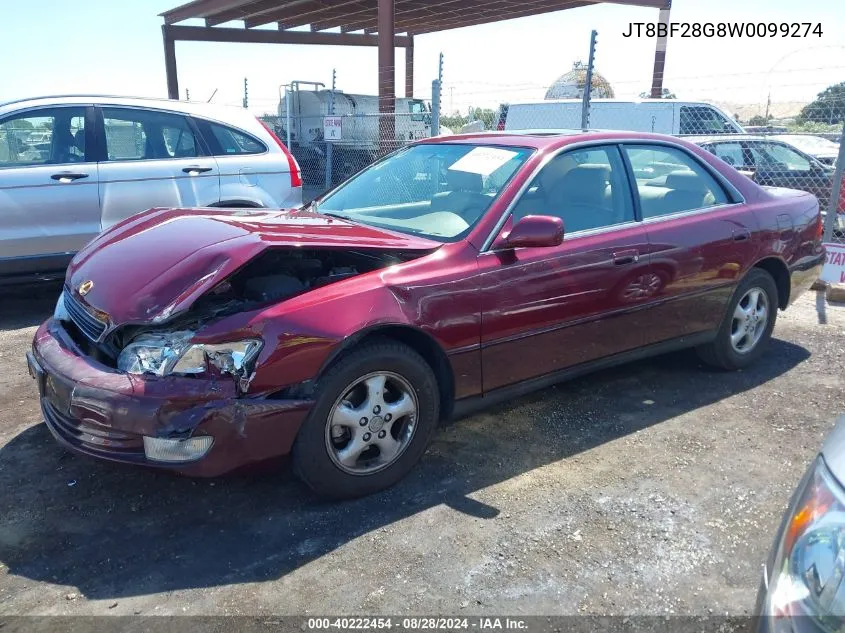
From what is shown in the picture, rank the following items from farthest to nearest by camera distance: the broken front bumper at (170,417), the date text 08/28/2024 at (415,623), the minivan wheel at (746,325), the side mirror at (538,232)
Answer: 1. the minivan wheel at (746,325)
2. the side mirror at (538,232)
3. the broken front bumper at (170,417)
4. the date text 08/28/2024 at (415,623)

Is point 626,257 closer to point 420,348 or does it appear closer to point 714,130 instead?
point 420,348

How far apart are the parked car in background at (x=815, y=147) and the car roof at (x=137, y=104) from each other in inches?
332

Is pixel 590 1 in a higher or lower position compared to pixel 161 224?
higher

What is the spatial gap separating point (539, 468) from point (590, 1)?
15.6 m

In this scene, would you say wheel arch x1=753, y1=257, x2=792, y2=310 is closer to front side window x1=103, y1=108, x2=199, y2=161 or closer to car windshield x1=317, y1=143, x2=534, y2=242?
car windshield x1=317, y1=143, x2=534, y2=242

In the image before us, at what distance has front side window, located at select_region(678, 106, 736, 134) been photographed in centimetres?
1177

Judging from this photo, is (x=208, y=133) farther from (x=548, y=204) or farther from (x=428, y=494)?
(x=428, y=494)

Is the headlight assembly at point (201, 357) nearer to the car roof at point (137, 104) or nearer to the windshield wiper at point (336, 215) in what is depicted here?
the windshield wiper at point (336, 215)

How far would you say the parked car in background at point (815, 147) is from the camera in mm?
10816

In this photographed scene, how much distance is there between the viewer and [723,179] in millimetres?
4602

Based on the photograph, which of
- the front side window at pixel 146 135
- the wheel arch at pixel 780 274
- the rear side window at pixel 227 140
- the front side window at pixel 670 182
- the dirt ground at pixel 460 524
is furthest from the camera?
the rear side window at pixel 227 140

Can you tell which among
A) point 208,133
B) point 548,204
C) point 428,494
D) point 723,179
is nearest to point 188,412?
point 428,494

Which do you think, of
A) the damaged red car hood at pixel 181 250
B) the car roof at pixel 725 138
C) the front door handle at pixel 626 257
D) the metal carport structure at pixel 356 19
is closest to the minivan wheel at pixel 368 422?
the damaged red car hood at pixel 181 250

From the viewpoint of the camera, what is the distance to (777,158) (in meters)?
10.2
